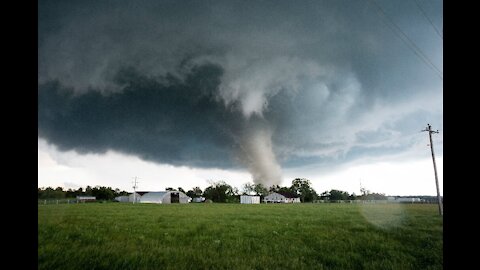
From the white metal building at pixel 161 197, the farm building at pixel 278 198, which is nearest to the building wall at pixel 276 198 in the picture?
the farm building at pixel 278 198

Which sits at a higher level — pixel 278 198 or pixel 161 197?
pixel 161 197

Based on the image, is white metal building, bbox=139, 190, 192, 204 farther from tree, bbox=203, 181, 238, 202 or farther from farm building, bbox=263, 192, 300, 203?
farm building, bbox=263, 192, 300, 203

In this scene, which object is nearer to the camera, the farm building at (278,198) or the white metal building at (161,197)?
the white metal building at (161,197)

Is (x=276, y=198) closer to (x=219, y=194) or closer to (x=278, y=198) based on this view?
(x=278, y=198)

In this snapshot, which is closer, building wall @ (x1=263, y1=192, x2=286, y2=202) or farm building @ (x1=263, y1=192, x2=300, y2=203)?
farm building @ (x1=263, y1=192, x2=300, y2=203)

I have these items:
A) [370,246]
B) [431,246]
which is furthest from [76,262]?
[431,246]

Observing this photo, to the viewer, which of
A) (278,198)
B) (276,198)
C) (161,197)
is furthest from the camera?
(276,198)

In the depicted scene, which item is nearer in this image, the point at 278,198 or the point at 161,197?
the point at 161,197

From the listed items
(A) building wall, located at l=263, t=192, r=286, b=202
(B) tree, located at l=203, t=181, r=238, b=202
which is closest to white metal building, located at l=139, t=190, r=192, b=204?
(B) tree, located at l=203, t=181, r=238, b=202

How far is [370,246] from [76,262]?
28.9ft

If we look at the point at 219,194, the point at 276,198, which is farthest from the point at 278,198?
the point at 219,194

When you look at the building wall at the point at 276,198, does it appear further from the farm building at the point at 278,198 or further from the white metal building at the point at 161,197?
the white metal building at the point at 161,197
